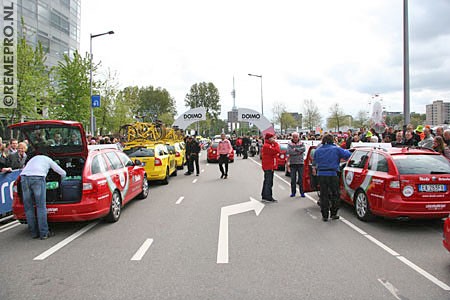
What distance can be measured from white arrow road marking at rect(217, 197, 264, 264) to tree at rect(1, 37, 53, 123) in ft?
57.5

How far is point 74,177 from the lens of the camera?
7793mm

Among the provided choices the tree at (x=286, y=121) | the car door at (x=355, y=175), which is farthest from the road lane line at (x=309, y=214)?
A: the tree at (x=286, y=121)

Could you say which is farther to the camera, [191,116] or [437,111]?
[437,111]

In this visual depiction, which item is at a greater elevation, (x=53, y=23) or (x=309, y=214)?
(x=53, y=23)

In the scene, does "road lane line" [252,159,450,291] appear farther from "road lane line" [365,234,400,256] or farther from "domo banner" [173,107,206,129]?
"domo banner" [173,107,206,129]

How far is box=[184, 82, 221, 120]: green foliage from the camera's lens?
4161 inches

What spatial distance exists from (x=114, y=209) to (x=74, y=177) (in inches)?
43.8

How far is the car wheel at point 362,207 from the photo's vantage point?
284 inches

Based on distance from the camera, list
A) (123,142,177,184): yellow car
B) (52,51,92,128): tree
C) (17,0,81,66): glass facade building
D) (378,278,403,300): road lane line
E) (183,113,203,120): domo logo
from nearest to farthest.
A: (378,278,403,300): road lane line, (123,142,177,184): yellow car, (52,51,92,128): tree, (183,113,203,120): domo logo, (17,0,81,66): glass facade building

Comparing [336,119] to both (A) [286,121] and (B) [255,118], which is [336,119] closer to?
(A) [286,121]

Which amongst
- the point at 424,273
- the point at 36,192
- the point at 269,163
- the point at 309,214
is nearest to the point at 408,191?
the point at 424,273

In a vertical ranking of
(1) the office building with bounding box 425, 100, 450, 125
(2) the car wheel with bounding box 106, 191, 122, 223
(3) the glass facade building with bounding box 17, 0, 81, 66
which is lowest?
(2) the car wheel with bounding box 106, 191, 122, 223

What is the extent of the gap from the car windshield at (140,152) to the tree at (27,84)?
40.4 ft

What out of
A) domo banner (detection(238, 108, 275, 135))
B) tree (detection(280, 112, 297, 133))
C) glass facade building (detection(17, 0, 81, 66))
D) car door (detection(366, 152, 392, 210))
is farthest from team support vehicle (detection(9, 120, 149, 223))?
tree (detection(280, 112, 297, 133))
